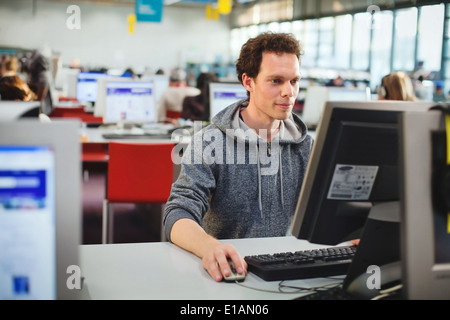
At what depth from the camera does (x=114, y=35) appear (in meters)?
19.2

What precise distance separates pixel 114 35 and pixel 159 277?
19.0m

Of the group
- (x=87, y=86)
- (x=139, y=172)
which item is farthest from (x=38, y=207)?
(x=87, y=86)

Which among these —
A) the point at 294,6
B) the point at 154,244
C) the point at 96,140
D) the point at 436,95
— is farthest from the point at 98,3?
the point at 154,244

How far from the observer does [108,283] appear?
1.26 metres

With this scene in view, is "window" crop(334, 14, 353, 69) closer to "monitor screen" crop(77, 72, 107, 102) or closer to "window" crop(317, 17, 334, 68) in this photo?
"window" crop(317, 17, 334, 68)

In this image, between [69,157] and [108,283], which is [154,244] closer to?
[108,283]

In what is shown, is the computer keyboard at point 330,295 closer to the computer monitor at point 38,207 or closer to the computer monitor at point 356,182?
the computer monitor at point 356,182

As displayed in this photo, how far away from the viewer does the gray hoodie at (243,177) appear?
5.78 ft

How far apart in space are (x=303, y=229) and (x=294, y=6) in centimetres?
1471

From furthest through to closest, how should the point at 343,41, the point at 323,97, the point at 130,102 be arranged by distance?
1. the point at 343,41
2. the point at 323,97
3. the point at 130,102

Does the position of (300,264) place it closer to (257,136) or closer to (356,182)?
(356,182)

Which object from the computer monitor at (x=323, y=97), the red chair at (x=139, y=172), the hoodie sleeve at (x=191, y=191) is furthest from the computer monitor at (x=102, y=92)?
the hoodie sleeve at (x=191, y=191)

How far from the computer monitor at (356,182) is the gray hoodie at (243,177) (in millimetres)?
545

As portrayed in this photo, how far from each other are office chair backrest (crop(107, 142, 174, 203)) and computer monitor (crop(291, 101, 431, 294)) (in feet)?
6.88
